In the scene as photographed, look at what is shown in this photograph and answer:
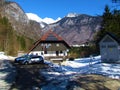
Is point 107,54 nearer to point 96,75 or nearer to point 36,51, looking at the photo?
point 96,75

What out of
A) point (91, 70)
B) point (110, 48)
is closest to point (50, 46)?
point (110, 48)

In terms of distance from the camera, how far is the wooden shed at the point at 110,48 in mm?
41625

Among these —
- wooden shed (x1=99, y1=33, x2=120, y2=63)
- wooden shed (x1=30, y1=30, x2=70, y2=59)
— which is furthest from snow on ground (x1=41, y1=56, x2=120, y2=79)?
wooden shed (x1=30, y1=30, x2=70, y2=59)

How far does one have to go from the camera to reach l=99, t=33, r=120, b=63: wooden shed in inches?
1639

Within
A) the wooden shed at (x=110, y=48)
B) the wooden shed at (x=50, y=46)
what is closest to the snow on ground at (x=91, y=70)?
the wooden shed at (x=110, y=48)

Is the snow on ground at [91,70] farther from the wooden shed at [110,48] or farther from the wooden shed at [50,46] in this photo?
the wooden shed at [50,46]

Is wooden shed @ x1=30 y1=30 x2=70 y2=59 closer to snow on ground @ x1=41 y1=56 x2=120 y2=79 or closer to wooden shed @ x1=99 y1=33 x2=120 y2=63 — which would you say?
wooden shed @ x1=99 y1=33 x2=120 y2=63

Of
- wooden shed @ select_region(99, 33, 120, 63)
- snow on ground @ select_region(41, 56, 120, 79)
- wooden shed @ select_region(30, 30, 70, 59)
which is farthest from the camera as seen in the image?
wooden shed @ select_region(30, 30, 70, 59)

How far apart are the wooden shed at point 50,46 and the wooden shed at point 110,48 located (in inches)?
1903

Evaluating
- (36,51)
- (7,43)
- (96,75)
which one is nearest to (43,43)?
(36,51)

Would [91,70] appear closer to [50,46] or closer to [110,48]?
[110,48]

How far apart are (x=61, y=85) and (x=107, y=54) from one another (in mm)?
20238

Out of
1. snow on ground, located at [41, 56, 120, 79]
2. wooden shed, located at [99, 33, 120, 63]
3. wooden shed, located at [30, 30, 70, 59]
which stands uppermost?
wooden shed, located at [30, 30, 70, 59]

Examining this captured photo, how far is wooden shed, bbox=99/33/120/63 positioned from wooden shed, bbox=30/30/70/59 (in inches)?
1903
